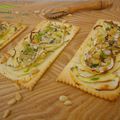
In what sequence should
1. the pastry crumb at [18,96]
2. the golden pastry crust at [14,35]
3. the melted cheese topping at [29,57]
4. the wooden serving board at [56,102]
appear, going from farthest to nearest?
the golden pastry crust at [14,35]
the melted cheese topping at [29,57]
the pastry crumb at [18,96]
the wooden serving board at [56,102]

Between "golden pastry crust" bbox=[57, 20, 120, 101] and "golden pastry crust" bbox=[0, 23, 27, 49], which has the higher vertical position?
"golden pastry crust" bbox=[0, 23, 27, 49]

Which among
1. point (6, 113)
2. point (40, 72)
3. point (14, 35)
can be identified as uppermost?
point (14, 35)

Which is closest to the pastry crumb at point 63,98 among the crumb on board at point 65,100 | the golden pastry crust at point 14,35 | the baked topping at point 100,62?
the crumb on board at point 65,100

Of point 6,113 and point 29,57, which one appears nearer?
point 6,113

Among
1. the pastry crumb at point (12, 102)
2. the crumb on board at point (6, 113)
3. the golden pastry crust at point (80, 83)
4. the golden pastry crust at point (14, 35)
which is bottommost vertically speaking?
the crumb on board at point (6, 113)

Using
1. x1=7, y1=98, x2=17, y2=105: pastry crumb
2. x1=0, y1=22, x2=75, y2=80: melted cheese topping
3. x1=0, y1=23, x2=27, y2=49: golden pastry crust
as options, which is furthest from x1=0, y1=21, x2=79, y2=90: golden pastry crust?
Result: x1=0, y1=23, x2=27, y2=49: golden pastry crust

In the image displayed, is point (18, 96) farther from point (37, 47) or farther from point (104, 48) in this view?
point (104, 48)

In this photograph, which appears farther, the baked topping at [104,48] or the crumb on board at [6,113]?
the baked topping at [104,48]

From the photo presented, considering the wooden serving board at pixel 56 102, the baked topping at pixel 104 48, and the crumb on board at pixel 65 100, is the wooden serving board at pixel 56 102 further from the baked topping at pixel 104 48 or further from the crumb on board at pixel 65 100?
the baked topping at pixel 104 48

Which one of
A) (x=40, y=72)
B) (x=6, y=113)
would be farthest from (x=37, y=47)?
(x=6, y=113)

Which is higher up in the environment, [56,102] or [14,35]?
[14,35]

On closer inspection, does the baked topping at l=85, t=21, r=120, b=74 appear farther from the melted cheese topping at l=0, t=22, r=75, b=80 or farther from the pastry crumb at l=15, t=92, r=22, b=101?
the pastry crumb at l=15, t=92, r=22, b=101
